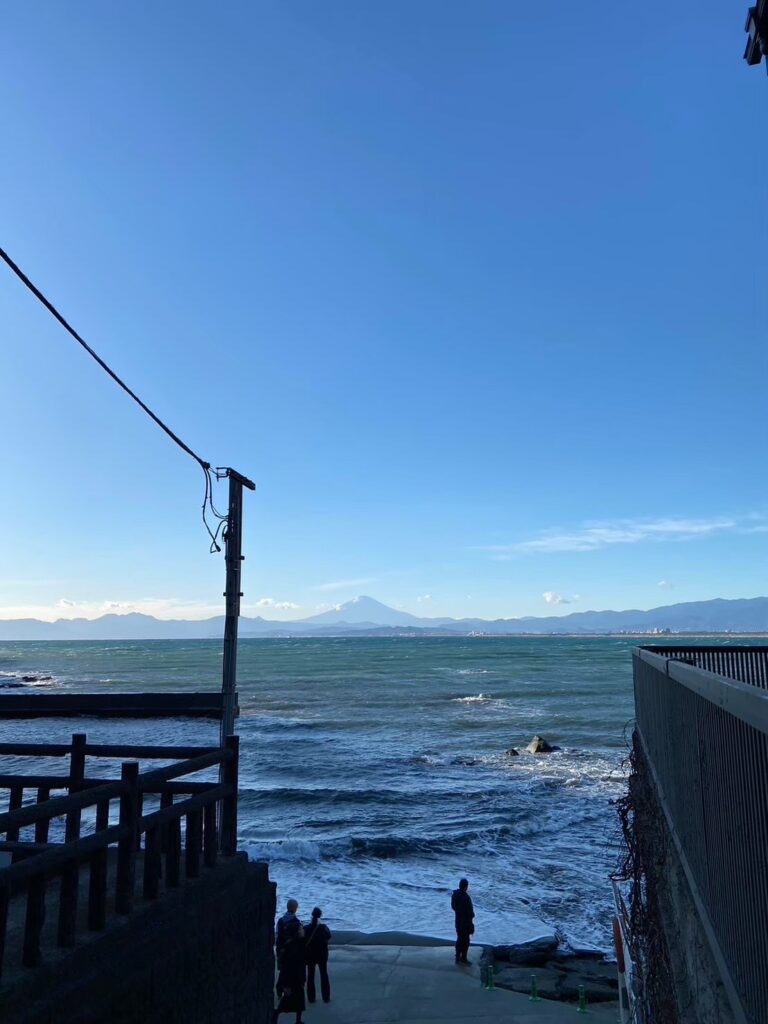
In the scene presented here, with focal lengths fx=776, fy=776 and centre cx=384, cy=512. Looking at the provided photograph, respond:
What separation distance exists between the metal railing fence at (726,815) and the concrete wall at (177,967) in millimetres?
3406

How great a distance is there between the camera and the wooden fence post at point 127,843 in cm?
503

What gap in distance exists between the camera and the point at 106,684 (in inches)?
2923

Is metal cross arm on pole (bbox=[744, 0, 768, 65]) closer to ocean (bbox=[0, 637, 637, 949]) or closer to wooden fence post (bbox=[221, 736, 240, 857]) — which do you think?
wooden fence post (bbox=[221, 736, 240, 857])

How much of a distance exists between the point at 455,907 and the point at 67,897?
10097 millimetres

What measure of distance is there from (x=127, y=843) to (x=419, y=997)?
846 cm

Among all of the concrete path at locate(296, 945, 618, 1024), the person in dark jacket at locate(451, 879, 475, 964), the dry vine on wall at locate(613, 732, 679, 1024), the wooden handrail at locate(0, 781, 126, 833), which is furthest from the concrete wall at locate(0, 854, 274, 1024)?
the person in dark jacket at locate(451, 879, 475, 964)

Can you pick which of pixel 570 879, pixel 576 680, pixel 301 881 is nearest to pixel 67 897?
Answer: pixel 301 881

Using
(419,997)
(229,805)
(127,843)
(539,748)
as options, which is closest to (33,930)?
(127,843)

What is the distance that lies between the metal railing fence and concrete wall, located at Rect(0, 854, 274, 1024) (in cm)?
341

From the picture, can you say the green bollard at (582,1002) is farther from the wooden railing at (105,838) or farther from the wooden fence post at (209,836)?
the wooden fence post at (209,836)

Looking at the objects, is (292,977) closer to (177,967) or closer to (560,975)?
(560,975)

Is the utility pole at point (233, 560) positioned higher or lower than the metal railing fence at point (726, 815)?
higher

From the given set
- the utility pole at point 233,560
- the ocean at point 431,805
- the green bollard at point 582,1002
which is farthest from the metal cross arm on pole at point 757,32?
the ocean at point 431,805

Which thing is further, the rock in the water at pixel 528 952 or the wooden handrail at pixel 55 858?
the rock in the water at pixel 528 952
